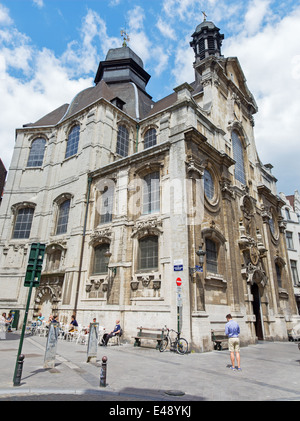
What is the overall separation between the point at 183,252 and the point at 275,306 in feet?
36.3

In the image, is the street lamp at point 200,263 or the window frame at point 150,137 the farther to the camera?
the window frame at point 150,137

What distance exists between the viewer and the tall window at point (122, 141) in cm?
2362

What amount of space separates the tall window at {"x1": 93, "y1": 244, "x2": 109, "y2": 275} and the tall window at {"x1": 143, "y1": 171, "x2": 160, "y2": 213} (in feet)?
12.0

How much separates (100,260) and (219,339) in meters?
8.25

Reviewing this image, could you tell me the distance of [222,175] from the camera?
709 inches

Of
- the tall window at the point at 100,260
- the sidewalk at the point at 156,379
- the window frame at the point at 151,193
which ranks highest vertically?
the window frame at the point at 151,193

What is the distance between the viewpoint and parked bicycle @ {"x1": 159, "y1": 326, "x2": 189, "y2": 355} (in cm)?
1136

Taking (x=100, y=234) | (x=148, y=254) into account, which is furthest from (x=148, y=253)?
(x=100, y=234)

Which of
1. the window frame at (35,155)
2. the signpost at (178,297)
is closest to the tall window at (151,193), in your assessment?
the signpost at (178,297)

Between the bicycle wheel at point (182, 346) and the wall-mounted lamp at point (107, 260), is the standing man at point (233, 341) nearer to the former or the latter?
the bicycle wheel at point (182, 346)

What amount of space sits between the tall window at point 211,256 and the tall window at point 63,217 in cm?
1082
